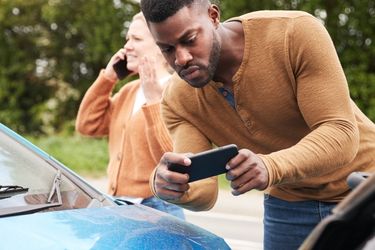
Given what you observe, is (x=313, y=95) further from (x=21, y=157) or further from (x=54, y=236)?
(x=21, y=157)

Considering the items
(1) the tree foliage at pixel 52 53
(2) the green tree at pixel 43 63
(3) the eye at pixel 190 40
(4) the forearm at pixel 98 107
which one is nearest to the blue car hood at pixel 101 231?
(3) the eye at pixel 190 40

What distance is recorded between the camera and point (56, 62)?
16.0 meters

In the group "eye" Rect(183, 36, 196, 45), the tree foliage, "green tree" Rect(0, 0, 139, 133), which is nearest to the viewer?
"eye" Rect(183, 36, 196, 45)

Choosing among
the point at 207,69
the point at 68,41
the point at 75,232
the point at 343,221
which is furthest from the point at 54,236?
the point at 68,41

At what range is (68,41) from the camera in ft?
51.5

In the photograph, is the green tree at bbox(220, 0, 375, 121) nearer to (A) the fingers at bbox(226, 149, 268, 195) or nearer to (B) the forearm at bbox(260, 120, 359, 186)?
(B) the forearm at bbox(260, 120, 359, 186)

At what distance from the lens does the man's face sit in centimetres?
222

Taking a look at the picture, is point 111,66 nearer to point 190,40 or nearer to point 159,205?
point 159,205

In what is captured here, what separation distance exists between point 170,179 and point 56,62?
14.3 metres

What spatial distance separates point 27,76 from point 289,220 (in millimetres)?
14382

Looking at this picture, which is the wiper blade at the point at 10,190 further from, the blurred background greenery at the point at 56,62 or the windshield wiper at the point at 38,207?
the blurred background greenery at the point at 56,62

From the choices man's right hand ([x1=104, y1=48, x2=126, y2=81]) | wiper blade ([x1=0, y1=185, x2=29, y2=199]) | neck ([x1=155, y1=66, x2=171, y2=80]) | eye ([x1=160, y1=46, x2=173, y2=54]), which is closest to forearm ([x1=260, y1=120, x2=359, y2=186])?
eye ([x1=160, y1=46, x2=173, y2=54])

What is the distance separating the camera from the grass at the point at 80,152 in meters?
12.2

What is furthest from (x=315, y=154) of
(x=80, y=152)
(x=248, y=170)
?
(x=80, y=152)
